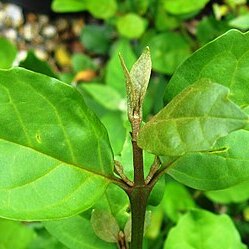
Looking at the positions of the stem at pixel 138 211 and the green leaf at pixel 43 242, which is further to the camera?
the green leaf at pixel 43 242

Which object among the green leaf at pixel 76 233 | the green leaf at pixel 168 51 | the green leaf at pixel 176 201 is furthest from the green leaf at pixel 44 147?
the green leaf at pixel 168 51

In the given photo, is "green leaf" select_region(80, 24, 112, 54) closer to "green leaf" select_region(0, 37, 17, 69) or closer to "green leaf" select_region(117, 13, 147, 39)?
"green leaf" select_region(117, 13, 147, 39)

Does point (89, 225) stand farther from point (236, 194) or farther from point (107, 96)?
point (107, 96)

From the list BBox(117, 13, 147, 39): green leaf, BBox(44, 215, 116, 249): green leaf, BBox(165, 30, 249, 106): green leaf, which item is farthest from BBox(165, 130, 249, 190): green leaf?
BBox(117, 13, 147, 39): green leaf

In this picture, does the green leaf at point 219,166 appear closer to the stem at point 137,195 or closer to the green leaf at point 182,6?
the stem at point 137,195

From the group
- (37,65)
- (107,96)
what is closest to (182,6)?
(107,96)

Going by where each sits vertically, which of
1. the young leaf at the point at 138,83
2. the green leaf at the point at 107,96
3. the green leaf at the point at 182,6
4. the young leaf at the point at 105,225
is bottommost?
the green leaf at the point at 107,96

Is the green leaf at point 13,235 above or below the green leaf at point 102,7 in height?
below
